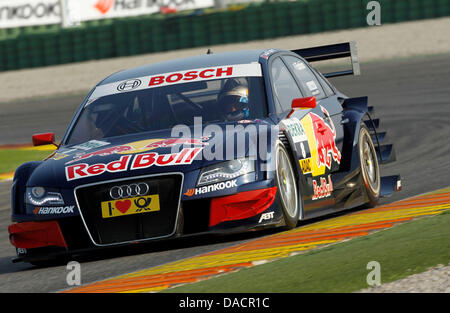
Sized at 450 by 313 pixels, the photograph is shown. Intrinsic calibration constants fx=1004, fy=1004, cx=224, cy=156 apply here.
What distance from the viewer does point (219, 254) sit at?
20.1 feet

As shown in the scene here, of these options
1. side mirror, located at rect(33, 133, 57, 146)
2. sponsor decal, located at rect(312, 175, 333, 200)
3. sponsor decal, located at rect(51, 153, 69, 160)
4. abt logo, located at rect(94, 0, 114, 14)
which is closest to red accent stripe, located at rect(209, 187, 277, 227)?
sponsor decal, located at rect(312, 175, 333, 200)

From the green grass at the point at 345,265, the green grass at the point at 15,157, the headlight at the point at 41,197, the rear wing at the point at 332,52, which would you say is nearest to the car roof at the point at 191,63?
the rear wing at the point at 332,52

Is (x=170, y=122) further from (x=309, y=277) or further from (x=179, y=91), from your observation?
(x=309, y=277)

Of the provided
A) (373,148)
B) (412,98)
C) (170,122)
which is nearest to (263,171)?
(170,122)

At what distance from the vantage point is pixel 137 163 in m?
6.44

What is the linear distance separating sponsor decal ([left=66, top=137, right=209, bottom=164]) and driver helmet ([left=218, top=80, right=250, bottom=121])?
2.02 feet

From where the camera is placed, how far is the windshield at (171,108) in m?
7.39

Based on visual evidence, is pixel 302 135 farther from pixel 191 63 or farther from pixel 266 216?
pixel 191 63

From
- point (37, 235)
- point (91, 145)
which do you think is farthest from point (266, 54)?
point (37, 235)

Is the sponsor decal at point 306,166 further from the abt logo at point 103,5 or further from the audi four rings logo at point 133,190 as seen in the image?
the abt logo at point 103,5

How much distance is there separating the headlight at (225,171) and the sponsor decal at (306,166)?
0.77m

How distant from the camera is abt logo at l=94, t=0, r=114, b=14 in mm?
43531

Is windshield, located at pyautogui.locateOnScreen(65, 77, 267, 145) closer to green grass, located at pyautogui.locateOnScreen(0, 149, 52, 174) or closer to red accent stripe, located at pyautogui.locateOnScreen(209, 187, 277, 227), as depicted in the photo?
red accent stripe, located at pyautogui.locateOnScreen(209, 187, 277, 227)

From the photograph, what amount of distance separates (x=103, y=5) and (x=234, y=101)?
37040 mm
